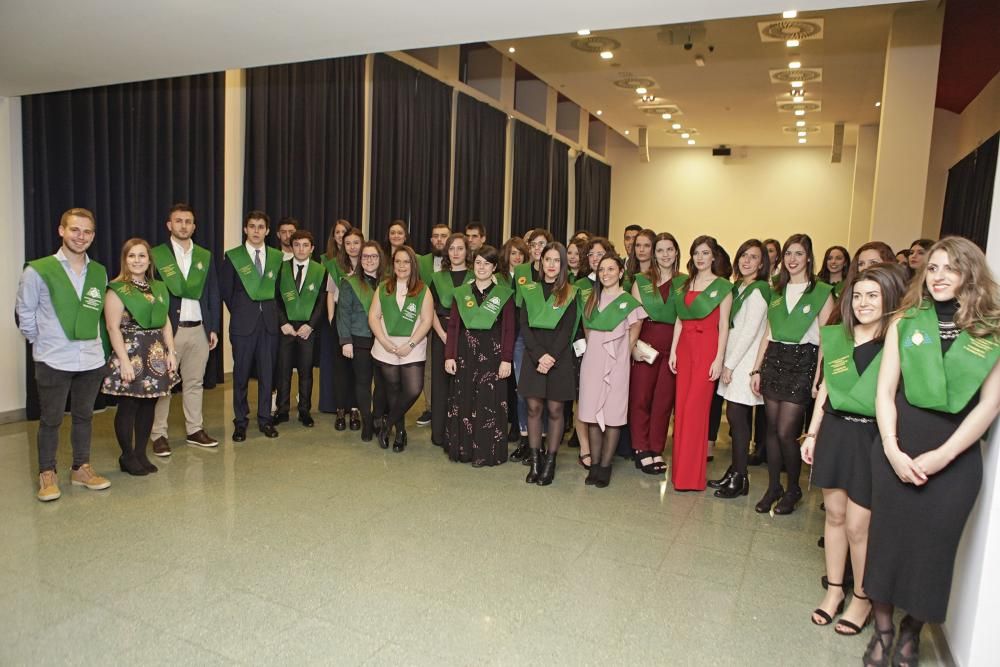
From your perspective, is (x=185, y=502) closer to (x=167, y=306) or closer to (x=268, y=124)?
(x=167, y=306)

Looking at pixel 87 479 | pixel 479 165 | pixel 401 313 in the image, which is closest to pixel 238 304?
pixel 401 313

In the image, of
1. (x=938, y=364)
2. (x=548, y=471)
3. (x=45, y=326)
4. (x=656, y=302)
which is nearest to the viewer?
(x=938, y=364)

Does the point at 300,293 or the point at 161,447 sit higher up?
the point at 300,293

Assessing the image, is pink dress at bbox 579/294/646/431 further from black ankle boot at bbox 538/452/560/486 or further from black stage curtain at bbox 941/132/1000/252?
black stage curtain at bbox 941/132/1000/252

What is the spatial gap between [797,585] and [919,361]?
128 centimetres

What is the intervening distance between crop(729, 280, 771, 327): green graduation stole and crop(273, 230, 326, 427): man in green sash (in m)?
2.96

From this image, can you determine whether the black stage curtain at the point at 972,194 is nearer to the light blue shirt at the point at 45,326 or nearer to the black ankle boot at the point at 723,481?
the black ankle boot at the point at 723,481

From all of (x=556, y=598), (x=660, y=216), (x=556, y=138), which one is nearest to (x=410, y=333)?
(x=556, y=598)

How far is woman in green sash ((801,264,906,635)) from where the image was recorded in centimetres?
255

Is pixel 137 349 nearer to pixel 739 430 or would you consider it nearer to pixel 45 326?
pixel 45 326

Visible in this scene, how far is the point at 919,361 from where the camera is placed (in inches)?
89.3

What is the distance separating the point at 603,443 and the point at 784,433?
1044mm

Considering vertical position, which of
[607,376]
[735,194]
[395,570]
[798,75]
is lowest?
[395,570]

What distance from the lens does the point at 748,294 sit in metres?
4.00
